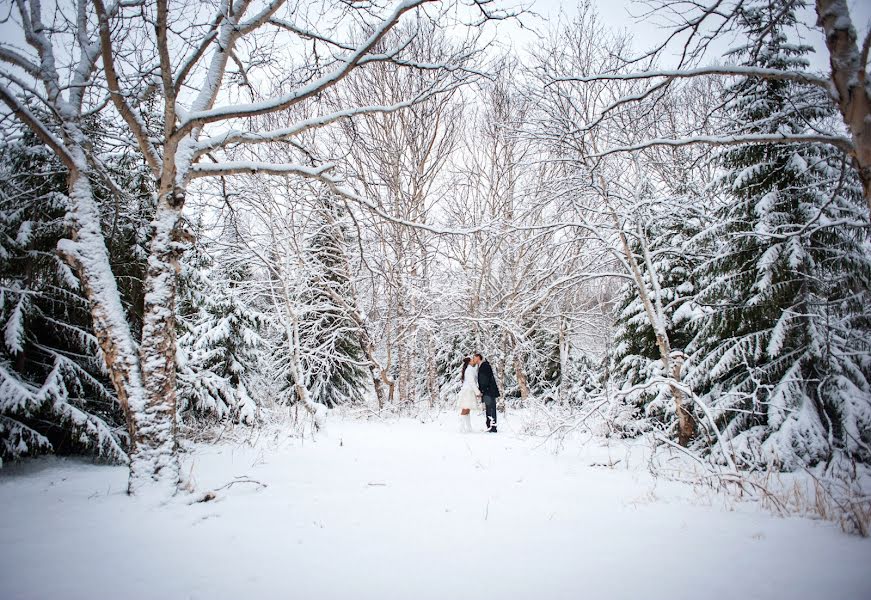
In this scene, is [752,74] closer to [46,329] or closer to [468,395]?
[468,395]

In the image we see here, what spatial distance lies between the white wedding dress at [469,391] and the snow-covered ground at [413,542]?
14.2 feet

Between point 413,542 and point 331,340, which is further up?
point 331,340

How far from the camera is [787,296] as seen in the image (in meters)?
5.64

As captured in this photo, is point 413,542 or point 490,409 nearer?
point 413,542

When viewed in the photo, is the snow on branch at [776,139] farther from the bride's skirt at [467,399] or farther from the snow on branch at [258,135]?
the bride's skirt at [467,399]

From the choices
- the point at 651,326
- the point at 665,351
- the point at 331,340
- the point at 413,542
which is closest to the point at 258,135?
the point at 413,542

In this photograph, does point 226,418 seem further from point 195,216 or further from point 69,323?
point 195,216

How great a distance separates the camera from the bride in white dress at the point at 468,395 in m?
8.77

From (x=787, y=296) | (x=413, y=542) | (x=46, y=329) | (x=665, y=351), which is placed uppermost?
(x=787, y=296)

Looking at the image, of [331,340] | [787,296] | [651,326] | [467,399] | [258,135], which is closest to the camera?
[258,135]

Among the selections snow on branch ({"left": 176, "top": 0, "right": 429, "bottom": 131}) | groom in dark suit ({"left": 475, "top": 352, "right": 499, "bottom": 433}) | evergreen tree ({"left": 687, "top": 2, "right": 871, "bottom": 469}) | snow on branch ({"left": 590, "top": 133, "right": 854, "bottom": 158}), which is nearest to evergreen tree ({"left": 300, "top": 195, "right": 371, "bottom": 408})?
groom in dark suit ({"left": 475, "top": 352, "right": 499, "bottom": 433})

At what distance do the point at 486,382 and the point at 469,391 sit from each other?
46 centimetres

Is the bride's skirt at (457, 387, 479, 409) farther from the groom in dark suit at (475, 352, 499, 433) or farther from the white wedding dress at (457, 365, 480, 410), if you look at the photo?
the groom in dark suit at (475, 352, 499, 433)

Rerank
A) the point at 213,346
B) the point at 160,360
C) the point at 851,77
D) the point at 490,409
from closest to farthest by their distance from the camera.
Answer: the point at 851,77 → the point at 160,360 → the point at 490,409 → the point at 213,346
